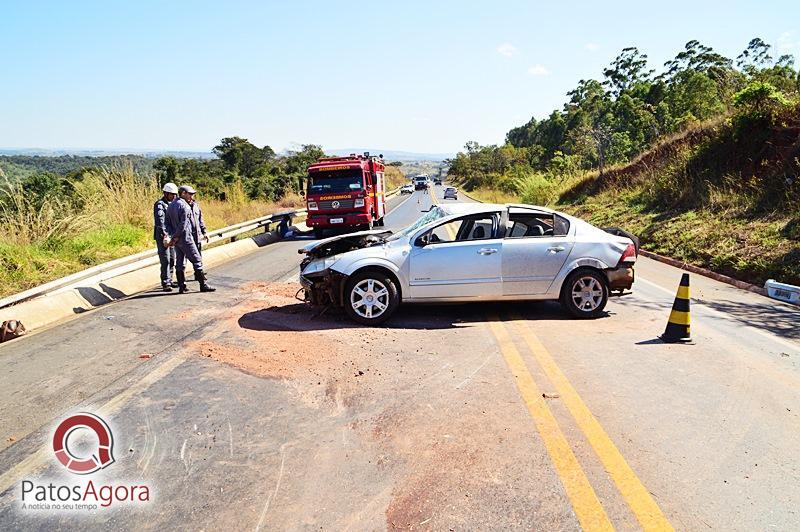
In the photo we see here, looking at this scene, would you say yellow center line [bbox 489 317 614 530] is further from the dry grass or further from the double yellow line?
the dry grass

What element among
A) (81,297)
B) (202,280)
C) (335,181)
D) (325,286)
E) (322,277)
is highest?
(335,181)

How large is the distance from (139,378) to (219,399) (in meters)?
1.13

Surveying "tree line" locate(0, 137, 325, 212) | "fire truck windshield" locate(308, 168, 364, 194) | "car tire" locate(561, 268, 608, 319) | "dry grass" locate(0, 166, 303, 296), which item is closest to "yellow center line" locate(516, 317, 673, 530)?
"car tire" locate(561, 268, 608, 319)

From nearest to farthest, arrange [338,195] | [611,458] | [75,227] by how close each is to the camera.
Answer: [611,458] < [75,227] < [338,195]

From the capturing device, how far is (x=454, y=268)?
7.41 meters

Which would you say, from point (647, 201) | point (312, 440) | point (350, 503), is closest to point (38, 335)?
point (312, 440)

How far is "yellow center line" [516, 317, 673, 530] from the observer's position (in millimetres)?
3111

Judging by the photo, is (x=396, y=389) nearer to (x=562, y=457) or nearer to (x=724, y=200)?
(x=562, y=457)

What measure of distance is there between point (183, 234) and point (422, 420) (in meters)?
6.60

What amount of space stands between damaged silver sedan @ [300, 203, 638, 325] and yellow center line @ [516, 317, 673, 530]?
1.95 meters

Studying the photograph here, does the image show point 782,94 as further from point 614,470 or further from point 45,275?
point 45,275

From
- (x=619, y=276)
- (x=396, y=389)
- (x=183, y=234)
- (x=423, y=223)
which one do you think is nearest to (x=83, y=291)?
(x=183, y=234)

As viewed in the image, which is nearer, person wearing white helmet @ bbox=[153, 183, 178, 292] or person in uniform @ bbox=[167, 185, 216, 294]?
person in uniform @ bbox=[167, 185, 216, 294]

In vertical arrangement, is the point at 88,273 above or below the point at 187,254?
below
